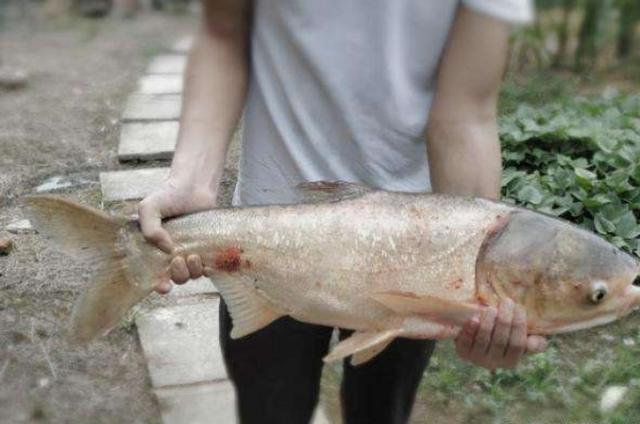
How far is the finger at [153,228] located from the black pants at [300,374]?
0.23 meters

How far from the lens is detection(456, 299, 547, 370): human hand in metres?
1.84

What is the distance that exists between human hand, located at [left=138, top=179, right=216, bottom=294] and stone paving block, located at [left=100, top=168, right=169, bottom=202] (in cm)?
263

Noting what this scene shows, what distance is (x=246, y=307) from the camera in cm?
195

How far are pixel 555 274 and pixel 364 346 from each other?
359 millimetres

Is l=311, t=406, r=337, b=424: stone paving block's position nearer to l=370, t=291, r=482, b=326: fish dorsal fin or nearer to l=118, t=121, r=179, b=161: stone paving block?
l=370, t=291, r=482, b=326: fish dorsal fin

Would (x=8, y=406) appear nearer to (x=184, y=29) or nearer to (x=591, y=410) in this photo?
(x=591, y=410)

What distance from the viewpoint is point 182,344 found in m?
3.55

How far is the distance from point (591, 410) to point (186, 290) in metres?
1.50

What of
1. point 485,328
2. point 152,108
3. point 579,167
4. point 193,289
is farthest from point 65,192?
point 485,328

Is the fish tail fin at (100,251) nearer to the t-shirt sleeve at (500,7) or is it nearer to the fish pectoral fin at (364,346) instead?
the fish pectoral fin at (364,346)

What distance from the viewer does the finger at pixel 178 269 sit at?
6.42ft

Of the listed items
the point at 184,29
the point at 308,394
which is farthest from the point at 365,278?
the point at 184,29

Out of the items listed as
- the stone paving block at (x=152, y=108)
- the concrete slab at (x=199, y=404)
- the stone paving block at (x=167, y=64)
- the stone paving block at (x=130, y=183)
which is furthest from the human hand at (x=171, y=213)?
the stone paving block at (x=167, y=64)

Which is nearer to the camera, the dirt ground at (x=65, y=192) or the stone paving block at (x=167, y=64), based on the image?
the dirt ground at (x=65, y=192)
